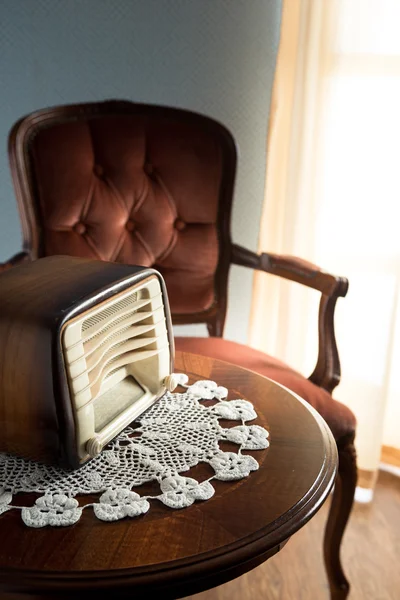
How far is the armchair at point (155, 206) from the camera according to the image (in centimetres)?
132

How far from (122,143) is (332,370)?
659mm

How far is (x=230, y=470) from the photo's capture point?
2.37 ft

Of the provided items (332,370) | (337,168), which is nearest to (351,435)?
(332,370)

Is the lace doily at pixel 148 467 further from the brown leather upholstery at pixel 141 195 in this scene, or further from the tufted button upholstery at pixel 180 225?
the tufted button upholstery at pixel 180 225

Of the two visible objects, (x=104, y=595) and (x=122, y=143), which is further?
(x=122, y=143)

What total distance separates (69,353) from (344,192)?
1084 millimetres

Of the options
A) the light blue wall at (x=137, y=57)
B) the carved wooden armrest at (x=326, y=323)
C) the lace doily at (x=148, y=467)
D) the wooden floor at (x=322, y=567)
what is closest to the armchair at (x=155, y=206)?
the carved wooden armrest at (x=326, y=323)

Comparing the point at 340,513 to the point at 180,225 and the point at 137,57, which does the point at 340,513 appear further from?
the point at 137,57

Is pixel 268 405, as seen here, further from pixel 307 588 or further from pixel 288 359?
pixel 288 359

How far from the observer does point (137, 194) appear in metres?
1.43

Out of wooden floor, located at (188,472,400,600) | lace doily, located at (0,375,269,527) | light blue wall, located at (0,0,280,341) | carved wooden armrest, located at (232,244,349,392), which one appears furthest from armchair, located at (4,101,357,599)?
lace doily, located at (0,375,269,527)

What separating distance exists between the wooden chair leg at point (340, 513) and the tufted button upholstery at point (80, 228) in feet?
2.28

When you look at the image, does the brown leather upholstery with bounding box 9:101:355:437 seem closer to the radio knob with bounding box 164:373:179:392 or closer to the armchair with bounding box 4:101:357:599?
the armchair with bounding box 4:101:357:599

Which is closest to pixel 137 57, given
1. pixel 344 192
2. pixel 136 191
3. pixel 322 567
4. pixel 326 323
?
pixel 136 191
